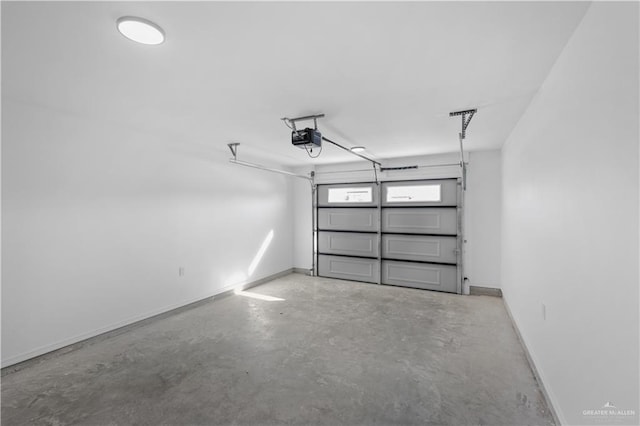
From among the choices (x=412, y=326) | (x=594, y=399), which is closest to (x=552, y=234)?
(x=594, y=399)

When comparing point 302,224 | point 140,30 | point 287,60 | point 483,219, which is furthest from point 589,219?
point 302,224

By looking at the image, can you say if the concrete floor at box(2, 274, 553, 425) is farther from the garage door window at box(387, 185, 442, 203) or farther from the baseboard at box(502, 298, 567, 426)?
the garage door window at box(387, 185, 442, 203)

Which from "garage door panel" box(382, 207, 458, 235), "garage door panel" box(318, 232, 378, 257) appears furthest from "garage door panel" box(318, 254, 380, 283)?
"garage door panel" box(382, 207, 458, 235)

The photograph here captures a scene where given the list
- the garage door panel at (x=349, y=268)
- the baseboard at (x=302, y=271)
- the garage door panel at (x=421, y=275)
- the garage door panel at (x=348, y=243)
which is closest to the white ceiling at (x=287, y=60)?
the garage door panel at (x=421, y=275)

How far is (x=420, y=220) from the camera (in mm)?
5184

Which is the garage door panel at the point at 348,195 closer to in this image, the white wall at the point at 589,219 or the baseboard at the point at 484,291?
the baseboard at the point at 484,291

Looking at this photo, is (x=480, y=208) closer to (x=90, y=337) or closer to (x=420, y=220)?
(x=420, y=220)

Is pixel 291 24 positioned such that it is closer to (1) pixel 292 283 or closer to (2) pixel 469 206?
(2) pixel 469 206

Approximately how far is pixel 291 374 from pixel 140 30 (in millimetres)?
2604

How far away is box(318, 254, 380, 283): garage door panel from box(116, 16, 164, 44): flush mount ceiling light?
16.0 feet

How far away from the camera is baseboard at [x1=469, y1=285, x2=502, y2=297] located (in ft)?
15.1

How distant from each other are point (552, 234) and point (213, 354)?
3.04 m

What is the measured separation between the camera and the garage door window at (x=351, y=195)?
5.71 meters

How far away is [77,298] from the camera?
2898mm
